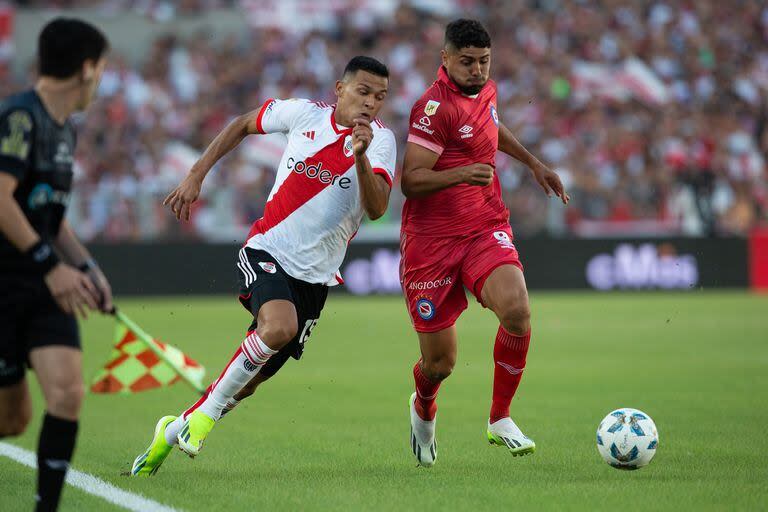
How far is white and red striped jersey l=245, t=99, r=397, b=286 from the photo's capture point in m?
7.41

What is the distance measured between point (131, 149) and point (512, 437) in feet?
59.2

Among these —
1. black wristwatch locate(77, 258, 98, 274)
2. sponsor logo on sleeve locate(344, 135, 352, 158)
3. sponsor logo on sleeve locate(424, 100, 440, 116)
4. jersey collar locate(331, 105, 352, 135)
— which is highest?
sponsor logo on sleeve locate(424, 100, 440, 116)

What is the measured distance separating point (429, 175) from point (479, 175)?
0.37 m

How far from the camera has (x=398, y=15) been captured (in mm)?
28359

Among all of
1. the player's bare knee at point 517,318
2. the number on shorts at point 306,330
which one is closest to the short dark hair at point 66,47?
the number on shorts at point 306,330

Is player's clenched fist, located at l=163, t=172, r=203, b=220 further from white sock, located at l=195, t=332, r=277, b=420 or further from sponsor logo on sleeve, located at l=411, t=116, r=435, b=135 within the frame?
sponsor logo on sleeve, located at l=411, t=116, r=435, b=135

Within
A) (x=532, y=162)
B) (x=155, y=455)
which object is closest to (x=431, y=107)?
(x=532, y=162)

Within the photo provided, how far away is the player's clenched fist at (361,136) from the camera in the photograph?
21.7ft

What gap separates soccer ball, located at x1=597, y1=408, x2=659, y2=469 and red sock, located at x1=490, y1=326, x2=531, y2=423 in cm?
73

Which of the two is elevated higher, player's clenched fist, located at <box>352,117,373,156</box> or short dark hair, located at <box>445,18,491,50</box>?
short dark hair, located at <box>445,18,491,50</box>

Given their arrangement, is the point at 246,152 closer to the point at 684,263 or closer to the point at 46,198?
the point at 684,263

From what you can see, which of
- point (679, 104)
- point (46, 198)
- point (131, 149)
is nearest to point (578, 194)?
point (679, 104)

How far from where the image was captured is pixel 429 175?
7.61 metres

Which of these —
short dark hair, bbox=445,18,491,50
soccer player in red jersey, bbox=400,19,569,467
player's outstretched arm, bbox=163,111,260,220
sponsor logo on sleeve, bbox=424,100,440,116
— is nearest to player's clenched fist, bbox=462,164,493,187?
soccer player in red jersey, bbox=400,19,569,467
